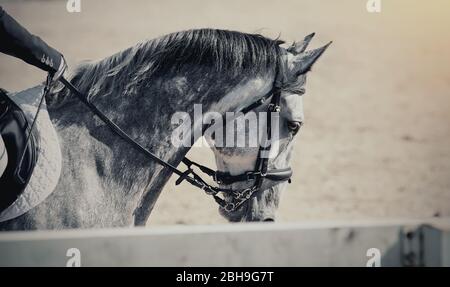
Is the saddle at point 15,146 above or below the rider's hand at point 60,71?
below

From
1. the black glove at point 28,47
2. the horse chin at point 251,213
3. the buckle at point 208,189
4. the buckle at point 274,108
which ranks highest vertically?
the black glove at point 28,47

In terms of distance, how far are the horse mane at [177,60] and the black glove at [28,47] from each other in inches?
4.5

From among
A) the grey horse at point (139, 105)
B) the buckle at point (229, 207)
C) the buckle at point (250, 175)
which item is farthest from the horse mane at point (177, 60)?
the buckle at point (229, 207)

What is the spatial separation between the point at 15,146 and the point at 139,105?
2.14ft

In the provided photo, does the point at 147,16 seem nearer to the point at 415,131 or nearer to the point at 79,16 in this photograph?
the point at 79,16

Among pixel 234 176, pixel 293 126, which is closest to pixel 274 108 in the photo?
pixel 293 126

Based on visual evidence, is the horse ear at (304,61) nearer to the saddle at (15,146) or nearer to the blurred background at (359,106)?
the blurred background at (359,106)

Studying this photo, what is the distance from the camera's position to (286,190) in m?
3.20

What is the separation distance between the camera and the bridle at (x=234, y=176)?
2.69m

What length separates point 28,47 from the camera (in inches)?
103

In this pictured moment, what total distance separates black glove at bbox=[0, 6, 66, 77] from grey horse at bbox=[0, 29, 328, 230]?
0.35ft
